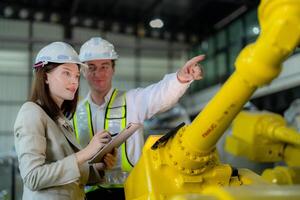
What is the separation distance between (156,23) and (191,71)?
1335cm

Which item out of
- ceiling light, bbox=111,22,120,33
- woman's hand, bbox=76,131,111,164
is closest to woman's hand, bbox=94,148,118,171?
woman's hand, bbox=76,131,111,164

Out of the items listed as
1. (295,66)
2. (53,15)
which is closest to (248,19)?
(295,66)

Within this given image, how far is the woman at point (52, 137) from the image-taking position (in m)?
1.91

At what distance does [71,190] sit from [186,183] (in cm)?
55

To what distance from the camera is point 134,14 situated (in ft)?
49.0

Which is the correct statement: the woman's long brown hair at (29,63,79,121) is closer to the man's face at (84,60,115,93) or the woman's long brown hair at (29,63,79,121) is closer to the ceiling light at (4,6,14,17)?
the man's face at (84,60,115,93)

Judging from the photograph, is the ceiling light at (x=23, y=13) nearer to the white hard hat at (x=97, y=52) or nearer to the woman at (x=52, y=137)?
the white hard hat at (x=97, y=52)

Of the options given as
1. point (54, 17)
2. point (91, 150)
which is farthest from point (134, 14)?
point (91, 150)

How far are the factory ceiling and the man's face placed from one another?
10569 mm

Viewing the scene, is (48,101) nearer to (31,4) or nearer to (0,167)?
(0,167)

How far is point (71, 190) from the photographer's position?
6.84 feet

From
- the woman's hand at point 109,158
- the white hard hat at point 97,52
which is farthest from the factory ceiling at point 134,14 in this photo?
the woman's hand at point 109,158

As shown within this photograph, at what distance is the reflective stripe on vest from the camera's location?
9.61ft

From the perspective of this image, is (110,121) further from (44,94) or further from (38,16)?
(38,16)
